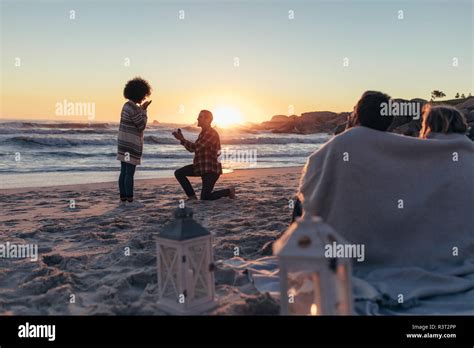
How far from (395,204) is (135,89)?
413cm

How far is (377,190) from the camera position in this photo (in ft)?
9.23

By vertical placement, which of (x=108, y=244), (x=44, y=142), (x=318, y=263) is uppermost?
(x=44, y=142)

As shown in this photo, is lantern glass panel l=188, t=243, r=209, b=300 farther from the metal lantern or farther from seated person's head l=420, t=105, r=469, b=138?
seated person's head l=420, t=105, r=469, b=138

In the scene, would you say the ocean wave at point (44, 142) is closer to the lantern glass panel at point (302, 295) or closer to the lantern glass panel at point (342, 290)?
the lantern glass panel at point (302, 295)

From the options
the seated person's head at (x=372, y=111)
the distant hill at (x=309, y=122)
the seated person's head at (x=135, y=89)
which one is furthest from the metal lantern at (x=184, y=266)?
the distant hill at (x=309, y=122)

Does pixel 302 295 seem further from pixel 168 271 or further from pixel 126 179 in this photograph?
pixel 126 179

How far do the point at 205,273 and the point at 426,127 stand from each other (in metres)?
1.93

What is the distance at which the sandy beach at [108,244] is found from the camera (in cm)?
256

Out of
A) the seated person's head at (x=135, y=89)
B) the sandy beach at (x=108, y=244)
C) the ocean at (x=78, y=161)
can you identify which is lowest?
the sandy beach at (x=108, y=244)

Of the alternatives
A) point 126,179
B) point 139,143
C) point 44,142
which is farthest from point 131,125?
point 44,142

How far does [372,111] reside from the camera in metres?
2.89

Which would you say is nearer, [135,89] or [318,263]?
[318,263]

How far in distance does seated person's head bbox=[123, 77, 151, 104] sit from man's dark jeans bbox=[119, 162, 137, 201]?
0.89 meters

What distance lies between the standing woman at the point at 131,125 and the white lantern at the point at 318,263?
4475mm
